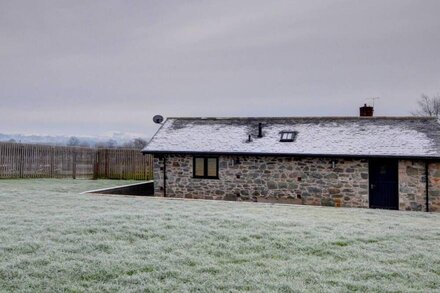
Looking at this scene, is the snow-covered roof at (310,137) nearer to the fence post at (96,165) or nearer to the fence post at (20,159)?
the fence post at (96,165)

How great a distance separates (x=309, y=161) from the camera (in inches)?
605

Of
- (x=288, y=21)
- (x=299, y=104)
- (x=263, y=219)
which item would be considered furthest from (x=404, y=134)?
(x=299, y=104)

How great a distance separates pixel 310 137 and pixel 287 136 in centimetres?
91

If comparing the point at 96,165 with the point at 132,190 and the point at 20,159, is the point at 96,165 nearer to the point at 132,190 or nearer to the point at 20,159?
the point at 20,159

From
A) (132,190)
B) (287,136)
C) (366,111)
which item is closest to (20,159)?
(132,190)

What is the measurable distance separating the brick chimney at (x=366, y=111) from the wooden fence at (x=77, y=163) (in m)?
12.1

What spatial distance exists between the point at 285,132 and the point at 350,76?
11.1 meters

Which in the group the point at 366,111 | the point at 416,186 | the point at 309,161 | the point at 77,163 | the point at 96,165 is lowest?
the point at 416,186

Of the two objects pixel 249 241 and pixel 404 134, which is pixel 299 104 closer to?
pixel 404 134

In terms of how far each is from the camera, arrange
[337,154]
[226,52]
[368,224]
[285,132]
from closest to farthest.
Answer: [368,224] → [337,154] → [285,132] → [226,52]

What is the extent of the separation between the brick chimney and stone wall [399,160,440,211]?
15.8 ft

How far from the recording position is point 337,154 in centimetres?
1473

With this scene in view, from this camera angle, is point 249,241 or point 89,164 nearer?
point 249,241

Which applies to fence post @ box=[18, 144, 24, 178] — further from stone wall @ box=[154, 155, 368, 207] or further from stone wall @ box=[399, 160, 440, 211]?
stone wall @ box=[399, 160, 440, 211]
